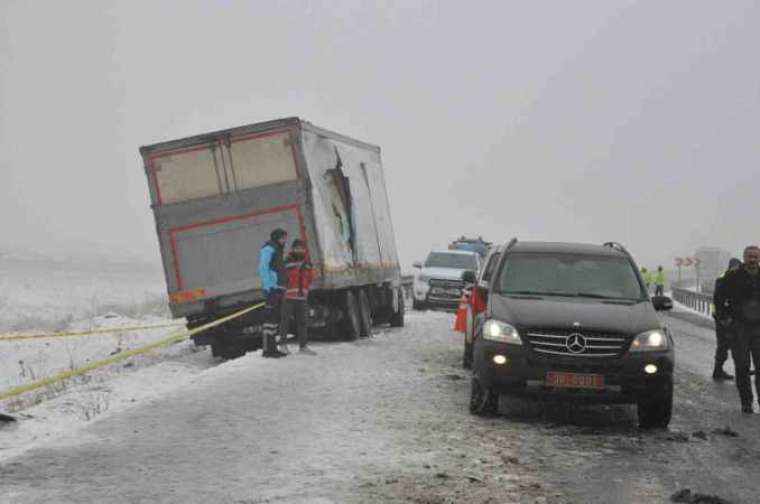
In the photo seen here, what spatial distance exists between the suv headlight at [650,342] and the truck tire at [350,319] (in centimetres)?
1000

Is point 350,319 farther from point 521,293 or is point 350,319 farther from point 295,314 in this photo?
point 521,293

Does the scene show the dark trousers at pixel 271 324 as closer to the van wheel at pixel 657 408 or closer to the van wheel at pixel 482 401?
the van wheel at pixel 482 401

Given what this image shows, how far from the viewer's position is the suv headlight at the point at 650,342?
32.3 ft

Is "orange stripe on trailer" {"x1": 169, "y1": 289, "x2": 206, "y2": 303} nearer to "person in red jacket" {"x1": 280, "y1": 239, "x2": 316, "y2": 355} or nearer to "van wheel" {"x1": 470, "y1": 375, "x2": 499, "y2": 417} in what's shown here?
"person in red jacket" {"x1": 280, "y1": 239, "x2": 316, "y2": 355}

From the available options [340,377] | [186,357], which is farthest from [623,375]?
[186,357]

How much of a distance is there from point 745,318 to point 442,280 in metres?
20.3

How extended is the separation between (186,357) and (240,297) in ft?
9.14

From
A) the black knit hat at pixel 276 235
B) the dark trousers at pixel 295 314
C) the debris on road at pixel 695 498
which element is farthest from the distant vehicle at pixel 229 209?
the debris on road at pixel 695 498

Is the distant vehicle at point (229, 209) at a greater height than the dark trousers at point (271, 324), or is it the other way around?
the distant vehicle at point (229, 209)

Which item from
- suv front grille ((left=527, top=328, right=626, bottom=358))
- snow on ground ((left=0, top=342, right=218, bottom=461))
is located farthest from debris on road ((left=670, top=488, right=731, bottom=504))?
snow on ground ((left=0, top=342, right=218, bottom=461))

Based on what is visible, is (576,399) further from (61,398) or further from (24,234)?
(24,234)

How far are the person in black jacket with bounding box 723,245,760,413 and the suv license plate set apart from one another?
8.52 feet

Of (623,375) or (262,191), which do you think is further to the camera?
(262,191)

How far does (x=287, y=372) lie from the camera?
13.9 metres
